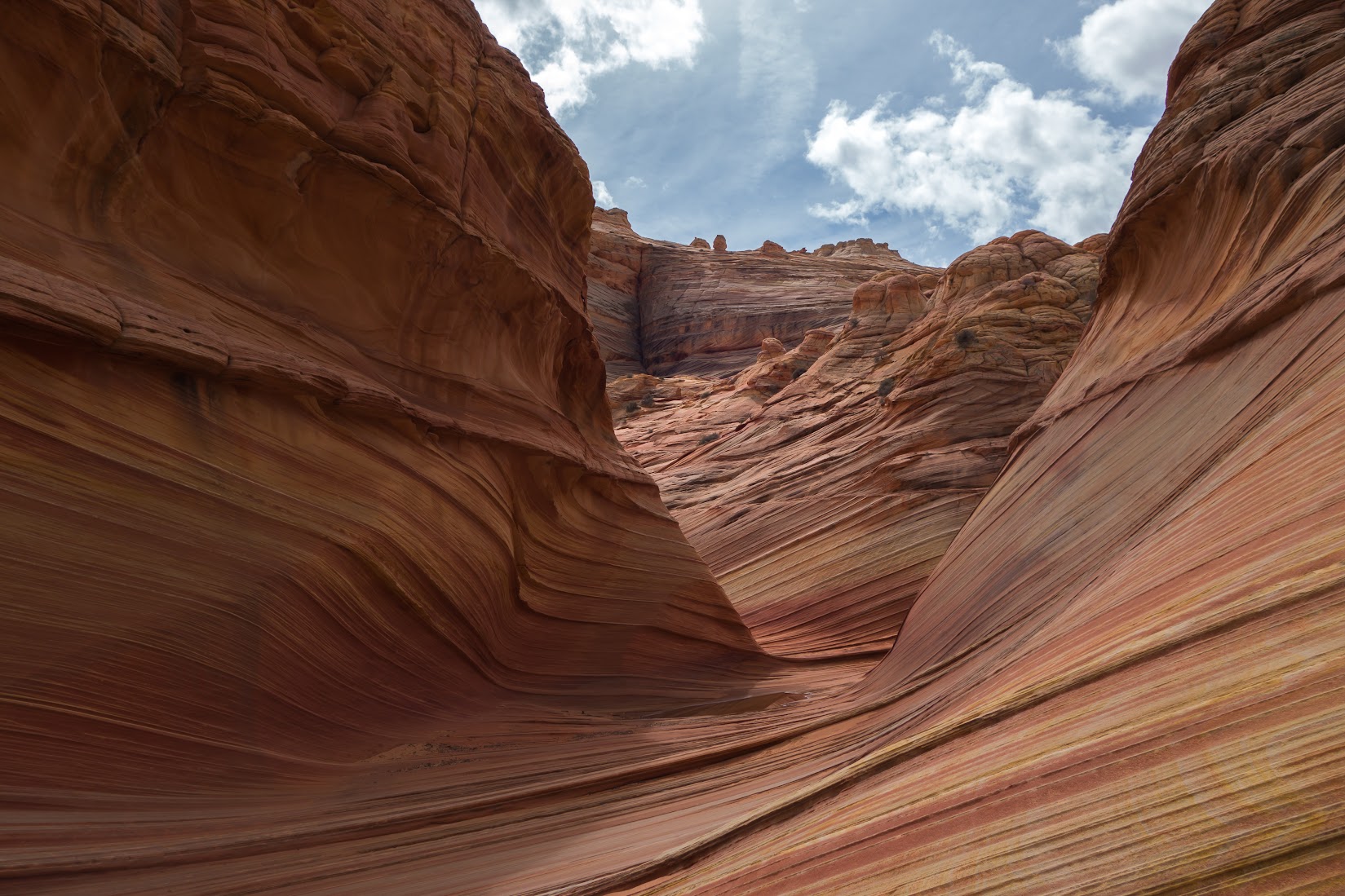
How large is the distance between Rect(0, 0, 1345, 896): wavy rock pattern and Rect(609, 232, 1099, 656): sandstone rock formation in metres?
3.51

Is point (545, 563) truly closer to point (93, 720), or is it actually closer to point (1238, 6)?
point (93, 720)

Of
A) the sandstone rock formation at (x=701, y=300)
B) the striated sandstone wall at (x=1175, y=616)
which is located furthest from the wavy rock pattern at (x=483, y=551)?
the sandstone rock formation at (x=701, y=300)

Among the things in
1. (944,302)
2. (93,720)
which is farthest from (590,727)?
(944,302)

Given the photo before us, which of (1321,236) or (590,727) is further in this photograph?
(590,727)

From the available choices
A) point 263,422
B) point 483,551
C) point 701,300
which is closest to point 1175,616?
point 263,422

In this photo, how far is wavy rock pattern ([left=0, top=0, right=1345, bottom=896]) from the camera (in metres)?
2.69

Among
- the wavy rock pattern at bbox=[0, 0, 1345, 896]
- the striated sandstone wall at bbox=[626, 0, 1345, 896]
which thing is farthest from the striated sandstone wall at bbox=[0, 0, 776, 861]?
the striated sandstone wall at bbox=[626, 0, 1345, 896]

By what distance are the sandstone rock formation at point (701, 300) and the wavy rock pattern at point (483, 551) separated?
89.3ft

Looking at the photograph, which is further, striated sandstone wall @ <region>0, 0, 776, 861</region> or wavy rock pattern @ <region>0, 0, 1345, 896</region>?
striated sandstone wall @ <region>0, 0, 776, 861</region>

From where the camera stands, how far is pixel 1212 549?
3.52 meters

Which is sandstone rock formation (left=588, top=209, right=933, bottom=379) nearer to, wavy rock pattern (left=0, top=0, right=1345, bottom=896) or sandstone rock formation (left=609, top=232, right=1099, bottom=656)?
sandstone rock formation (left=609, top=232, right=1099, bottom=656)

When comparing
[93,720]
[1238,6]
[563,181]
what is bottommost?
[93,720]

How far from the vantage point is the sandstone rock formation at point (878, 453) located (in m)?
13.2

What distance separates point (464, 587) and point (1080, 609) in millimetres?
5611
